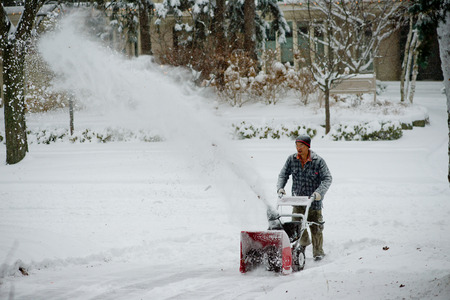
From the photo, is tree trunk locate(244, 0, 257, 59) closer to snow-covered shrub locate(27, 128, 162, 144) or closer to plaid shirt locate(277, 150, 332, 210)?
snow-covered shrub locate(27, 128, 162, 144)

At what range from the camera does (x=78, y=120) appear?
22.4 metres

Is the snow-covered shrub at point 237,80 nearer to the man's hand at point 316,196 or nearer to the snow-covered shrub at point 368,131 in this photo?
the snow-covered shrub at point 368,131

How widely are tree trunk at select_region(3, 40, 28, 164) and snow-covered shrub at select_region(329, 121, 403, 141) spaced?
406 inches

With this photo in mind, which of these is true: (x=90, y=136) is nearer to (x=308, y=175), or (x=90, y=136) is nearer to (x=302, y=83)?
(x=302, y=83)

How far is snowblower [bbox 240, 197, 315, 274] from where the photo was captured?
5.72m

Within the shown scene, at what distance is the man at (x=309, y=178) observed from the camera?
6.62 m

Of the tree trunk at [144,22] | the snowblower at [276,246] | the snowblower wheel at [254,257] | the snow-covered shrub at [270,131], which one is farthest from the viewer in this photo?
the tree trunk at [144,22]

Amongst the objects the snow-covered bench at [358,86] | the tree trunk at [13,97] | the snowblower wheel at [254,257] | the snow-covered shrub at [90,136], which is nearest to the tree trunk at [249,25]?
the snow-covered bench at [358,86]

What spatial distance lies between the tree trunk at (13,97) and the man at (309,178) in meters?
11.6

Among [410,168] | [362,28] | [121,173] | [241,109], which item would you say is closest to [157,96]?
[121,173]

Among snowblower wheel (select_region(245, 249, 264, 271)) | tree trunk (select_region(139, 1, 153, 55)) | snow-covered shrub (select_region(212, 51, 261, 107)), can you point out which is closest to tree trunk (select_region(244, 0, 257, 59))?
snow-covered shrub (select_region(212, 51, 261, 107))

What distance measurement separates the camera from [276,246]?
18.9 ft

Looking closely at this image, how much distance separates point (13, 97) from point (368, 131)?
11572 millimetres

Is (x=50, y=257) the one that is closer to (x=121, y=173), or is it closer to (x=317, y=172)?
(x=317, y=172)
